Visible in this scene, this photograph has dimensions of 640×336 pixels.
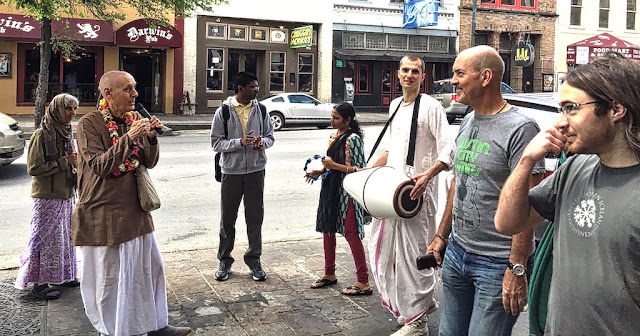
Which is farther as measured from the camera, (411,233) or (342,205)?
(342,205)

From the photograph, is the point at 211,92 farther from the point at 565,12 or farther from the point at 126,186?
the point at 126,186

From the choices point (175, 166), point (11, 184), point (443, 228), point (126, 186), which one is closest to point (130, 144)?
point (126, 186)

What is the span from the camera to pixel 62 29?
74.2 ft

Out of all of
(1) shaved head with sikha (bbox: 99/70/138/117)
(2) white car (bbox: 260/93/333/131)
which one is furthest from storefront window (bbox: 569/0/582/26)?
(1) shaved head with sikha (bbox: 99/70/138/117)

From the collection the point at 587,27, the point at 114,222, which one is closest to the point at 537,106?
the point at 114,222

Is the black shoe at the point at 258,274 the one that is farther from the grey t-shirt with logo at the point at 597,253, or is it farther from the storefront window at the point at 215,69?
the storefront window at the point at 215,69

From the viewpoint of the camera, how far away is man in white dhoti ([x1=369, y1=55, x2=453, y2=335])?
14.6ft

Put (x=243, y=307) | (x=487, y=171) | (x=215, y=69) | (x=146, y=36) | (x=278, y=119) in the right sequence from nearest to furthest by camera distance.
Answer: (x=487, y=171) < (x=243, y=307) < (x=278, y=119) < (x=146, y=36) < (x=215, y=69)

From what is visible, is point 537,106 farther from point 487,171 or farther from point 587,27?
point 587,27

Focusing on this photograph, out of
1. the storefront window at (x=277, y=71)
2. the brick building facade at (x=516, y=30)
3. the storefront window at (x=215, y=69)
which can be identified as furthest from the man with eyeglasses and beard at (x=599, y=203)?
the brick building facade at (x=516, y=30)

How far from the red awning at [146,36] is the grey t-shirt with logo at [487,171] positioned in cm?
2146

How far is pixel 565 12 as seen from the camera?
34281 millimetres

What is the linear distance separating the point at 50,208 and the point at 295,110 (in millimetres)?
17264

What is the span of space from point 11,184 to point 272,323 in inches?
298
